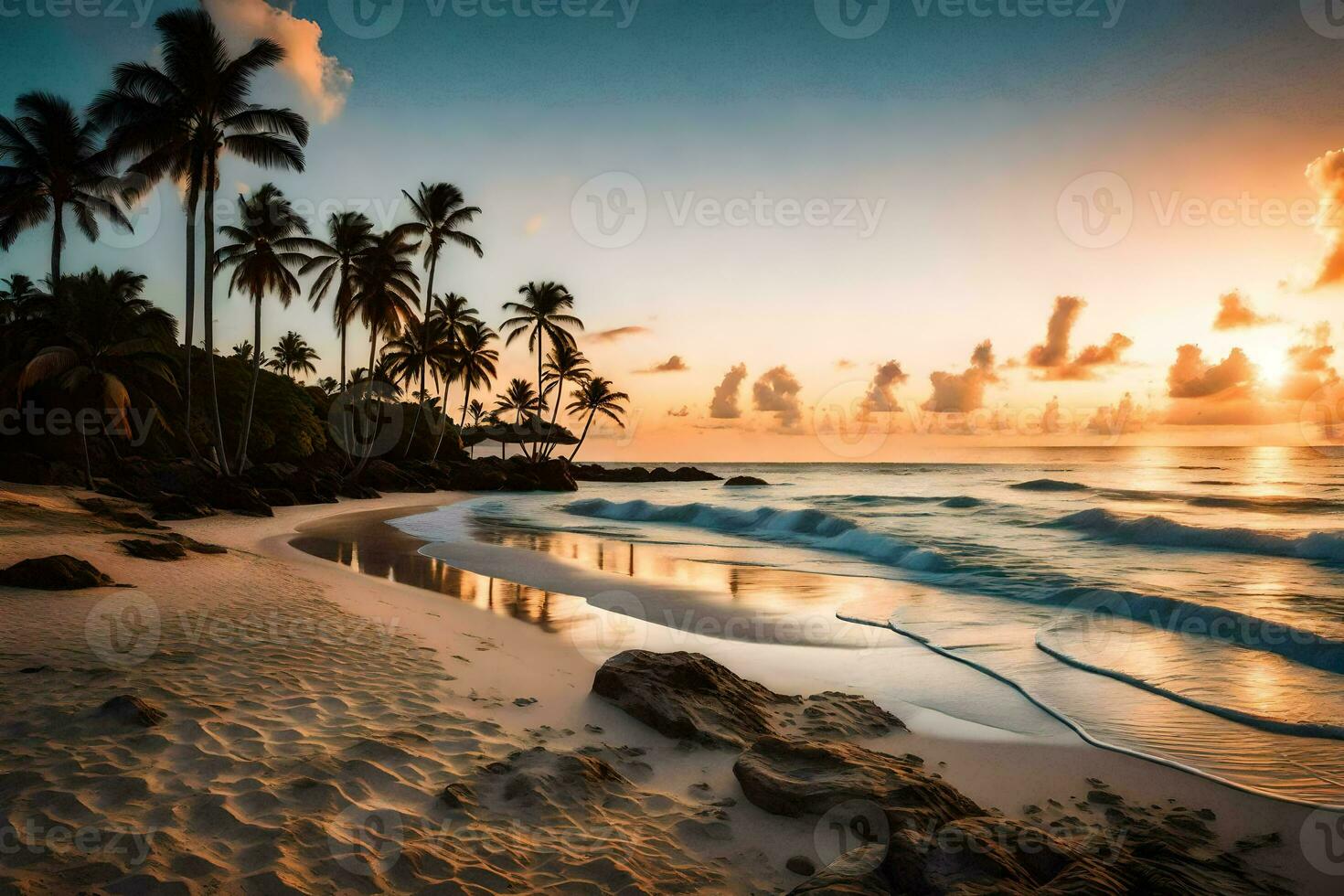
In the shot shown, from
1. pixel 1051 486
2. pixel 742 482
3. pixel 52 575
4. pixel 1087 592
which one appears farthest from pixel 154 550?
pixel 742 482

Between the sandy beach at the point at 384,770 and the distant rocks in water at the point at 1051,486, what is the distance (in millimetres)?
36825

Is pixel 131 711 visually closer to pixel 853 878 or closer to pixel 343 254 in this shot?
pixel 853 878

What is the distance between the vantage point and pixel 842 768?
13.0 feet

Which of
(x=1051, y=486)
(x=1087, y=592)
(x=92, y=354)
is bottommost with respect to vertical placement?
(x=1087, y=592)

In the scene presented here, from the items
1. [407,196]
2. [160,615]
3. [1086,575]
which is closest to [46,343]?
[407,196]

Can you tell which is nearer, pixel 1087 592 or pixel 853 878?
pixel 853 878

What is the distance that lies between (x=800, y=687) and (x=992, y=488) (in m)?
41.0

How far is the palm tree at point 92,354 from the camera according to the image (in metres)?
20.2

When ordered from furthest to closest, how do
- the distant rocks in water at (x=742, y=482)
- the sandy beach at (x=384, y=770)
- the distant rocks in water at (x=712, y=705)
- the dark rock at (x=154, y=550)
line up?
the distant rocks in water at (x=742, y=482)
the dark rock at (x=154, y=550)
the distant rocks in water at (x=712, y=705)
the sandy beach at (x=384, y=770)

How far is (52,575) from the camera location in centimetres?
687

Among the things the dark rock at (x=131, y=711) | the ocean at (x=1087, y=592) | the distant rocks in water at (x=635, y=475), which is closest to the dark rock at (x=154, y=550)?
the dark rock at (x=131, y=711)

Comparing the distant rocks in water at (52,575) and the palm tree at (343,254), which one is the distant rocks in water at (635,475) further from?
the distant rocks in water at (52,575)

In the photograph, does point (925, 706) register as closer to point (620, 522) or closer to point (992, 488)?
point (620, 522)

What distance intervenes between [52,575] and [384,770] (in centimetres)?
592
